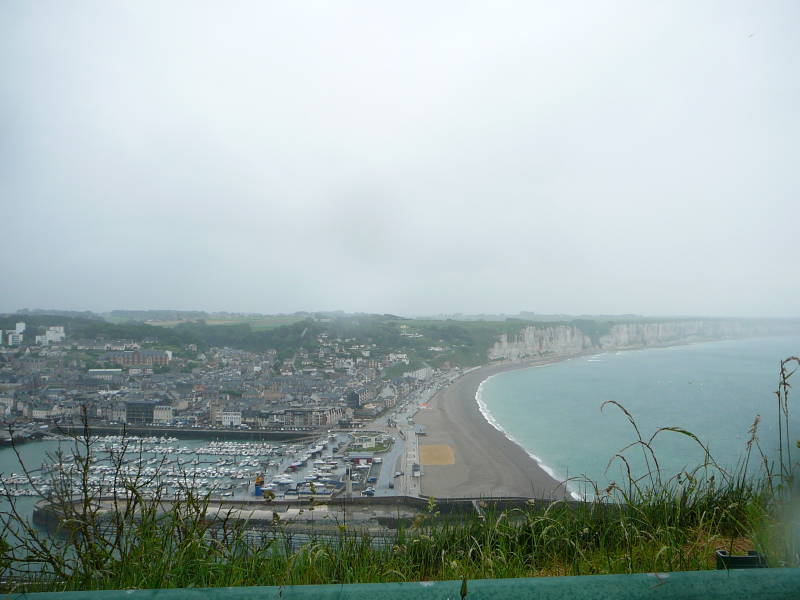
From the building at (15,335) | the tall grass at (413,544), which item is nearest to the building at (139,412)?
the building at (15,335)

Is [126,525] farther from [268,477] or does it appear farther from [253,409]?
[253,409]

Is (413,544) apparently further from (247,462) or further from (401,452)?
(401,452)

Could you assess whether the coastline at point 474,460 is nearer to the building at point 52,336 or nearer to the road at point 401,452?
the road at point 401,452

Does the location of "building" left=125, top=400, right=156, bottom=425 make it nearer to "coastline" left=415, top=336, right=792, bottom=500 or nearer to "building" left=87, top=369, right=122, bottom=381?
"building" left=87, top=369, right=122, bottom=381

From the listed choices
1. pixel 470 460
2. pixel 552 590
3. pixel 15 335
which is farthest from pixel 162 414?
pixel 552 590

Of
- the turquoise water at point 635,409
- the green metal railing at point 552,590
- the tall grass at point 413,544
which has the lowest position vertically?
the turquoise water at point 635,409
